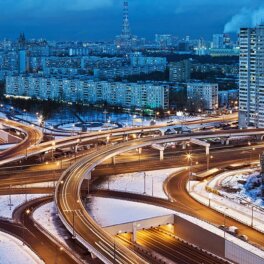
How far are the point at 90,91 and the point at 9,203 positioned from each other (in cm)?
2065

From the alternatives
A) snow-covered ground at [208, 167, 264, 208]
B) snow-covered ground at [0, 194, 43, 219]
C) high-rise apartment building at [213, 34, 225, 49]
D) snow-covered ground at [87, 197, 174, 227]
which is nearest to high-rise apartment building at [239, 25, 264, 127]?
snow-covered ground at [208, 167, 264, 208]

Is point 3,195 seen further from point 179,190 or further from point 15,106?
point 15,106

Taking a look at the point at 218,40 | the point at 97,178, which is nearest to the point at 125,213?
the point at 97,178

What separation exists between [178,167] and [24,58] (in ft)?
125

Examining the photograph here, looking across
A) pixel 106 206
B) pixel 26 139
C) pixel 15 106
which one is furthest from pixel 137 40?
pixel 106 206

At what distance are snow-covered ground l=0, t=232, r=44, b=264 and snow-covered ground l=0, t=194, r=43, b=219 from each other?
1.28 meters

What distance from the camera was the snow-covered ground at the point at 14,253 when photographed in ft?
29.5

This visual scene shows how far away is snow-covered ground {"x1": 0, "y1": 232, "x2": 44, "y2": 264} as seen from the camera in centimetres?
898

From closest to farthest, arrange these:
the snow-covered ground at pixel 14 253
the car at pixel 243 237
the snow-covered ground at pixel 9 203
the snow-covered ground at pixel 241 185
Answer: the snow-covered ground at pixel 14 253, the car at pixel 243 237, the snow-covered ground at pixel 9 203, the snow-covered ground at pixel 241 185

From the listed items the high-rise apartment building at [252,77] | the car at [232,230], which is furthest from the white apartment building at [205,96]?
the car at [232,230]

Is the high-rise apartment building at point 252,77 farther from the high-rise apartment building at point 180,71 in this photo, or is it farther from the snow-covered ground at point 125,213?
the high-rise apartment building at point 180,71

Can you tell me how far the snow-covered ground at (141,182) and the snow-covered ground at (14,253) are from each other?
146 inches

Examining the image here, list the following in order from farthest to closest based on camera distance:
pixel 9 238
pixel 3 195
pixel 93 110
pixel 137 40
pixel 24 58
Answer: pixel 137 40 → pixel 24 58 → pixel 93 110 → pixel 3 195 → pixel 9 238

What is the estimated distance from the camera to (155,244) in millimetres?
10070
